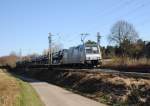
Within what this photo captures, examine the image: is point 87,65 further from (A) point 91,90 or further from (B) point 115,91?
(B) point 115,91

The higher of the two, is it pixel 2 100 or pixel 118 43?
pixel 118 43

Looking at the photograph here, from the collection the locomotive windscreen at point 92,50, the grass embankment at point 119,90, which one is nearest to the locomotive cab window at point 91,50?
the locomotive windscreen at point 92,50

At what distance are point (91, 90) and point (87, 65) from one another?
21549mm

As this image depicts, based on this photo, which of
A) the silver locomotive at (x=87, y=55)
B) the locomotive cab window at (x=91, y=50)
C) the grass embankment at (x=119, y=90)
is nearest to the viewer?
the grass embankment at (x=119, y=90)

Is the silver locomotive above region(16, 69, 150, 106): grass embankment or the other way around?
above

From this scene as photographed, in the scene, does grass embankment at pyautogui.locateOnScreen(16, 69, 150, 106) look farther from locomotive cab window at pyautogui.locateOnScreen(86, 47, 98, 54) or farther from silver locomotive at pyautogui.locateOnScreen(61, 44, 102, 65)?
locomotive cab window at pyautogui.locateOnScreen(86, 47, 98, 54)

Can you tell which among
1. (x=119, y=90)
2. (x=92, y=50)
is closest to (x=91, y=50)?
(x=92, y=50)

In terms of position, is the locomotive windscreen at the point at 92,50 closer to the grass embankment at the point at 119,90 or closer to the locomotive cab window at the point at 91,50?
the locomotive cab window at the point at 91,50

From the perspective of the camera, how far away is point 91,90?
91.7 ft

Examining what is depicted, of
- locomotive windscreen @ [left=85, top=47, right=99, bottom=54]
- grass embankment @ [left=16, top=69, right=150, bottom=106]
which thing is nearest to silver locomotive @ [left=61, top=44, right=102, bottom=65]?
locomotive windscreen @ [left=85, top=47, right=99, bottom=54]

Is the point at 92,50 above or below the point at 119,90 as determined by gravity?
above

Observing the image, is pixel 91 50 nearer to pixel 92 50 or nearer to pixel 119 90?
pixel 92 50

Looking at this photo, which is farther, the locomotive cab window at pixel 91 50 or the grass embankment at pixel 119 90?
the locomotive cab window at pixel 91 50

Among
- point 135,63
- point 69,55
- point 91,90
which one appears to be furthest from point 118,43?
point 91,90
